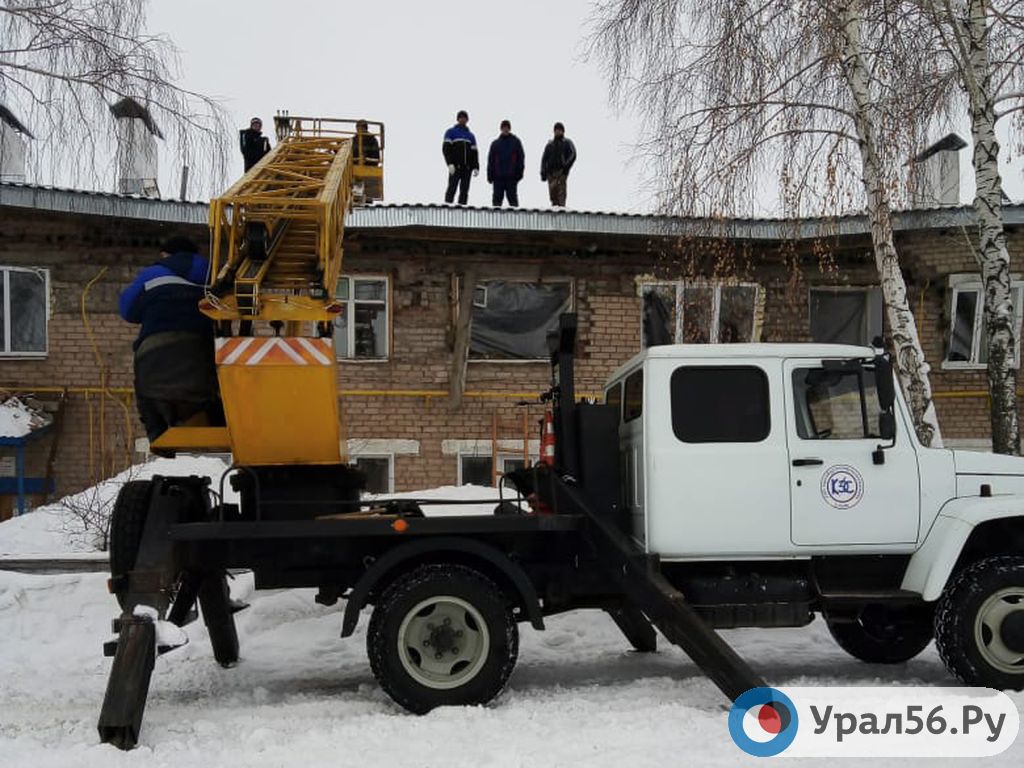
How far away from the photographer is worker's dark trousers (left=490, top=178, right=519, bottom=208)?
14.0m

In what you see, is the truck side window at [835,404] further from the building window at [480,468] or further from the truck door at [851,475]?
the building window at [480,468]

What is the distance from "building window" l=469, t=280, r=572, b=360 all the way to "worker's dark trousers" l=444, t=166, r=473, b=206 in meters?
1.65

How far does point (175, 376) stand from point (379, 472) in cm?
714

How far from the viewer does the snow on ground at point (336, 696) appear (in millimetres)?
4645

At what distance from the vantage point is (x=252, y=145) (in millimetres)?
12852

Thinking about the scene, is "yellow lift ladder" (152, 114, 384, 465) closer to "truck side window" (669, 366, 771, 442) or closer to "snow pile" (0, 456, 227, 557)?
"truck side window" (669, 366, 771, 442)

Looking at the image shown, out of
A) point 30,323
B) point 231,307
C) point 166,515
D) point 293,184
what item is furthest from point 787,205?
point 30,323

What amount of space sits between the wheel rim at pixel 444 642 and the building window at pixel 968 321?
32.7 ft

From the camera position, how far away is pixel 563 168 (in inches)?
567

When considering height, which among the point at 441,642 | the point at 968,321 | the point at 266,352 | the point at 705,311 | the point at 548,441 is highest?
the point at 705,311

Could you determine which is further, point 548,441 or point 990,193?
point 990,193
